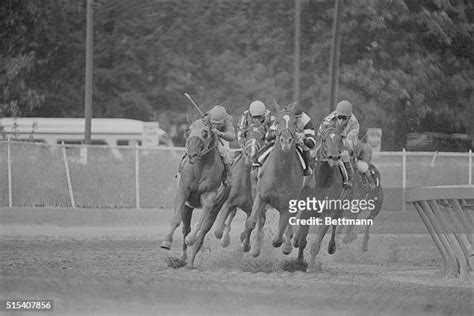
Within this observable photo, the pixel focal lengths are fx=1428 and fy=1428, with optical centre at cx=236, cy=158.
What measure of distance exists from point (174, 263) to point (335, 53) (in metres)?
2.03

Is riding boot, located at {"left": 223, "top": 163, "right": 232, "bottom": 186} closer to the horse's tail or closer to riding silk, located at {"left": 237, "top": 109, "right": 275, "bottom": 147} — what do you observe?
the horse's tail

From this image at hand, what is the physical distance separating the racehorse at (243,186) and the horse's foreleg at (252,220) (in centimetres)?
7

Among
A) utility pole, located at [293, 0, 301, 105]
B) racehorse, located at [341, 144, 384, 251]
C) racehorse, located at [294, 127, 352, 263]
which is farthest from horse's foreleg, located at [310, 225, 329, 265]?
utility pole, located at [293, 0, 301, 105]

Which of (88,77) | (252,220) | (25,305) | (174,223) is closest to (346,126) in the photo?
(252,220)

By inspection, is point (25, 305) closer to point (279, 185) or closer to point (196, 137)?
point (196, 137)

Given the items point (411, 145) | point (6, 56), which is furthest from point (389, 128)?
point (6, 56)

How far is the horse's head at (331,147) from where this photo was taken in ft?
36.2

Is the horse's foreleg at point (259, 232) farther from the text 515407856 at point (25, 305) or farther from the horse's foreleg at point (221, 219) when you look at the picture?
the text 515407856 at point (25, 305)

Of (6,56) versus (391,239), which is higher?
(6,56)

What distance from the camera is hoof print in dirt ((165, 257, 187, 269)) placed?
10930mm

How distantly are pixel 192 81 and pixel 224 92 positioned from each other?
Answer: 26 cm

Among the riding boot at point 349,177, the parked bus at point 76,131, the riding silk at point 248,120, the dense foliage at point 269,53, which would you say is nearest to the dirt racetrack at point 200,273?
the riding boot at point 349,177

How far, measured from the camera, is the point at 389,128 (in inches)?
433

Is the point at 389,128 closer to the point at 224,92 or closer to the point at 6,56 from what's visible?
the point at 224,92
